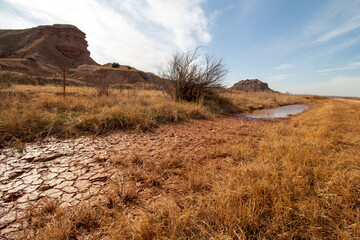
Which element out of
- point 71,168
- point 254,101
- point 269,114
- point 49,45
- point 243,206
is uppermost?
point 49,45

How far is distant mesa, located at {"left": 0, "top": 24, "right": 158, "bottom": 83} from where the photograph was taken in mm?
30781

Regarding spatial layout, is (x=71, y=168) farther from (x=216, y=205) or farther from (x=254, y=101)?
(x=254, y=101)

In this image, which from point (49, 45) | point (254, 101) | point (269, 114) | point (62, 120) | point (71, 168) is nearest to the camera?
point (71, 168)

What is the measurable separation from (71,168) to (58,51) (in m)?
54.6

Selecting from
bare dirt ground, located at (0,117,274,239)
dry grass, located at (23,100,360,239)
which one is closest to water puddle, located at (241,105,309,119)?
bare dirt ground, located at (0,117,274,239)

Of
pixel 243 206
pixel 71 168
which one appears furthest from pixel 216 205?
pixel 71 168

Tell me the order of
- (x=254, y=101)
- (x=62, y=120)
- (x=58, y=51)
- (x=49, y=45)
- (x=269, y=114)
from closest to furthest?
1. (x=62, y=120)
2. (x=269, y=114)
3. (x=254, y=101)
4. (x=49, y=45)
5. (x=58, y=51)

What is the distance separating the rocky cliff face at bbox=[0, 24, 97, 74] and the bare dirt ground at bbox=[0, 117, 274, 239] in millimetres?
40497

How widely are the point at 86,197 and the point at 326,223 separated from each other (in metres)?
2.06

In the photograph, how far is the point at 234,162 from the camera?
2164mm

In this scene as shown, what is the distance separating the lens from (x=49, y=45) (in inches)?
1543

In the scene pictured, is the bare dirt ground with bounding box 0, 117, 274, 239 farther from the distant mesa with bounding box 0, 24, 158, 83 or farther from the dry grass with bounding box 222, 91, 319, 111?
the distant mesa with bounding box 0, 24, 158, 83

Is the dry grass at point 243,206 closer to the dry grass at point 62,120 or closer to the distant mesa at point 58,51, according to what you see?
the dry grass at point 62,120

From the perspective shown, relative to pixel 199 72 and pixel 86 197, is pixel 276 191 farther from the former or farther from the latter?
pixel 199 72
